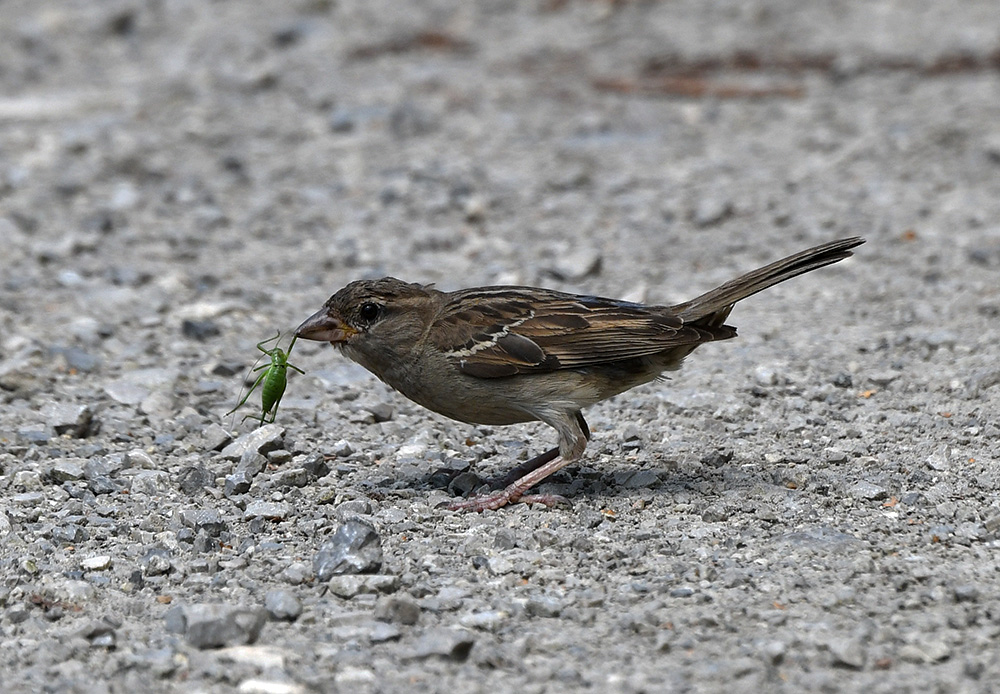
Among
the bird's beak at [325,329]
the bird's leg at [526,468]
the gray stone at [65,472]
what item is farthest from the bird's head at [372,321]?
the gray stone at [65,472]

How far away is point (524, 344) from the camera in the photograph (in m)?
5.95

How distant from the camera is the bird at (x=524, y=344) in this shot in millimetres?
5906

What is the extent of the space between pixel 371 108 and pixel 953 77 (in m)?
5.32

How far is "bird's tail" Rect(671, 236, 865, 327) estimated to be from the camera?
5.85 meters

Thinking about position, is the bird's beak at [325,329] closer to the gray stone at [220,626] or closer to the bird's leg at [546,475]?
the bird's leg at [546,475]

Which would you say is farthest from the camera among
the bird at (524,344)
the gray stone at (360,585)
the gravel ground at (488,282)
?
the bird at (524,344)

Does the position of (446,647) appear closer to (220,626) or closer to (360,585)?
(360,585)

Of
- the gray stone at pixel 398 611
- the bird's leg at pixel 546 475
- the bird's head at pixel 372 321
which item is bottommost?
the bird's leg at pixel 546 475

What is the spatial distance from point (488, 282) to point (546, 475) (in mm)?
3426

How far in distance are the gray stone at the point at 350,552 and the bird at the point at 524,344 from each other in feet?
2.35

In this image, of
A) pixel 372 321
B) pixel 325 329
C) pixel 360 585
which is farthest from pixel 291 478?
pixel 360 585

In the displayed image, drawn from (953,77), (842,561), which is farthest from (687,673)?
(953,77)

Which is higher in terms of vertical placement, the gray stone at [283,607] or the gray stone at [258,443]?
the gray stone at [283,607]

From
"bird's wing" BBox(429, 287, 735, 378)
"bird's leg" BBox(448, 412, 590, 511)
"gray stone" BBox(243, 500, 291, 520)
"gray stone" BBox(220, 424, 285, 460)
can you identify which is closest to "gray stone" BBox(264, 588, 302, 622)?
"gray stone" BBox(243, 500, 291, 520)
